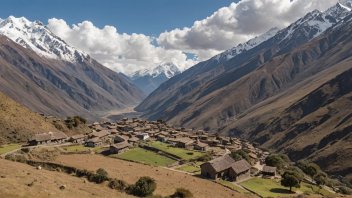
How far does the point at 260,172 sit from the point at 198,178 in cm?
2313

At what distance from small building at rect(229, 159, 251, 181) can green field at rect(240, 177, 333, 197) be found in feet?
6.42

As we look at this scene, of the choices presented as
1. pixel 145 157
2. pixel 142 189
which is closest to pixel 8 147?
pixel 145 157

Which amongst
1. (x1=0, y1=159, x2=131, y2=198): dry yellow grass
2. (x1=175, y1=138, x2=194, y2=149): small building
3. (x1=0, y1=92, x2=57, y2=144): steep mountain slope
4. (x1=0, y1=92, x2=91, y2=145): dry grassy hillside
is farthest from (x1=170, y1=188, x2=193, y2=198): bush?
(x1=175, y1=138, x2=194, y2=149): small building

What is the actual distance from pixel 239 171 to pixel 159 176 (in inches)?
827

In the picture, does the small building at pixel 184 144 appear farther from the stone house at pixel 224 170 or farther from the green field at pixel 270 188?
the green field at pixel 270 188

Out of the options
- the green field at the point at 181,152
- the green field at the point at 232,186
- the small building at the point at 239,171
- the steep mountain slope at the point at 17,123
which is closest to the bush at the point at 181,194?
the green field at the point at 232,186

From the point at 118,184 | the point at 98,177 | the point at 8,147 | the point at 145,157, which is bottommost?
the point at 118,184

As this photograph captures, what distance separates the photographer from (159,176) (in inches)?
3273

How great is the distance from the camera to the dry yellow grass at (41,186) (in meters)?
47.8

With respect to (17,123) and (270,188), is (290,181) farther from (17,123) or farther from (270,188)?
(17,123)

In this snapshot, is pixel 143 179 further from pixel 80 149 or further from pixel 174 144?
pixel 174 144

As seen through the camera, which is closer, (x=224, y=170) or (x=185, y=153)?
(x=224, y=170)

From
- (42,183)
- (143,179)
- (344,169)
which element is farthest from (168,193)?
(344,169)

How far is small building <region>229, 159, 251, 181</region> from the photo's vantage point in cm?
9481
